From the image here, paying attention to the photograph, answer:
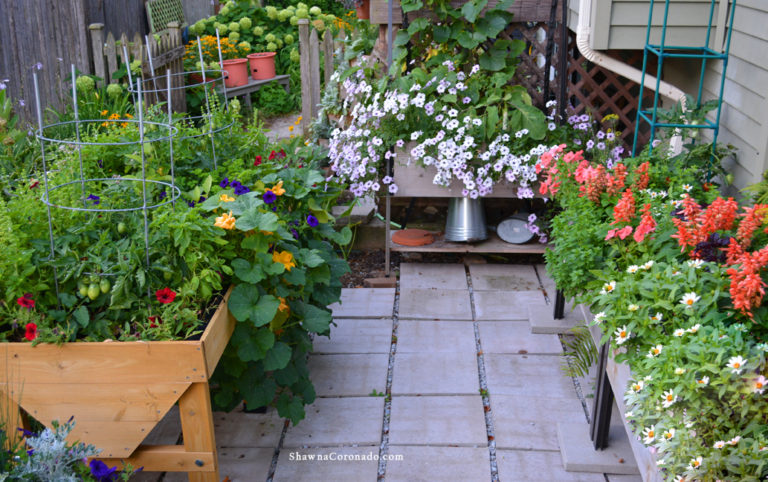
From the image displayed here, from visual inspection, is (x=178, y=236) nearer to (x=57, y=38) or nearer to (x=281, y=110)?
(x=57, y=38)

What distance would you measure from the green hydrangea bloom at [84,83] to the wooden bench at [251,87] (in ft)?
7.02

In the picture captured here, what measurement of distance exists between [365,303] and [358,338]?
0.43 meters

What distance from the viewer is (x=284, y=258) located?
8.95 feet

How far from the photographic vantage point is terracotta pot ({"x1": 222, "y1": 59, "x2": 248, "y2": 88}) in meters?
7.40

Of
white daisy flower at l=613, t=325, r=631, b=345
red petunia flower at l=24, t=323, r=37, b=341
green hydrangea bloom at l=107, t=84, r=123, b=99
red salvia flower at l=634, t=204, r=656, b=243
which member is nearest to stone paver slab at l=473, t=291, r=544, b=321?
red salvia flower at l=634, t=204, r=656, b=243

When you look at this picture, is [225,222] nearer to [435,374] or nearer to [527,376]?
[435,374]

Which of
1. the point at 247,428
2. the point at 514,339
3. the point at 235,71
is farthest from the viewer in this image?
the point at 235,71

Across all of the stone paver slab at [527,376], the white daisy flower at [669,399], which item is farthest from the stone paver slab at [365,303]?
the white daisy flower at [669,399]

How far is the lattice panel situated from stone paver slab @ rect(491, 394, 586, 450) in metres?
1.95

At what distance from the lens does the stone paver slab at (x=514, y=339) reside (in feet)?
11.6

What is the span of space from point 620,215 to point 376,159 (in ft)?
6.21

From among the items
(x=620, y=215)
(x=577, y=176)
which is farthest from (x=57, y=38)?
(x=620, y=215)

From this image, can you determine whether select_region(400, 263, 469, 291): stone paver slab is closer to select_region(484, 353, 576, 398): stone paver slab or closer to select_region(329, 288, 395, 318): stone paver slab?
select_region(329, 288, 395, 318): stone paver slab

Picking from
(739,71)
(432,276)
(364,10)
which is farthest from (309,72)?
(739,71)
